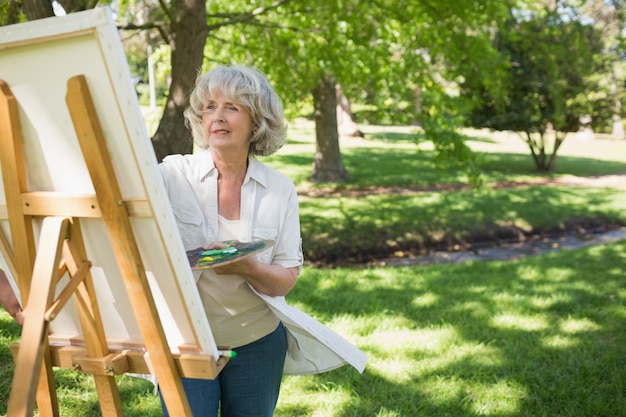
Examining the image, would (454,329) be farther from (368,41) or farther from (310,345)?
(368,41)

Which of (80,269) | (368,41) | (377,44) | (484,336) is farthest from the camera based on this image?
(377,44)

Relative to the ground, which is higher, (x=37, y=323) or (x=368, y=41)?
(x=368, y=41)

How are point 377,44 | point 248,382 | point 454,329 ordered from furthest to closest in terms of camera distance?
point 377,44 → point 454,329 → point 248,382

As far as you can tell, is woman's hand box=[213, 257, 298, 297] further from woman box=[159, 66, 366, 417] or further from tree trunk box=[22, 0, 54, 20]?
tree trunk box=[22, 0, 54, 20]

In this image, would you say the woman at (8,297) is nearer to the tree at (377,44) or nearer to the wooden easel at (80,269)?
the wooden easel at (80,269)

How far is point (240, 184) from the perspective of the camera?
207 centimetres

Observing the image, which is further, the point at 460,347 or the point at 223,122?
the point at 460,347

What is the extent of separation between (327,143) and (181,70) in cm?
787

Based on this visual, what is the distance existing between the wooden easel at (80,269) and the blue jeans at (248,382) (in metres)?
0.47

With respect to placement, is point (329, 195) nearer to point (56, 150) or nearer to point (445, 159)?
point (445, 159)

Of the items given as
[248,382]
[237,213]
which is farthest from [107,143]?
[248,382]

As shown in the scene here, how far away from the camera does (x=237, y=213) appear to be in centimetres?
203

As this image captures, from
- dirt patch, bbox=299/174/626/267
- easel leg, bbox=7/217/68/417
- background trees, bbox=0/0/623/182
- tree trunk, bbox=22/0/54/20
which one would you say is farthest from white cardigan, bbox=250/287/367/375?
dirt patch, bbox=299/174/626/267

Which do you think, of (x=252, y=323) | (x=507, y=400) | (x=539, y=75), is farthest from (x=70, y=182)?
(x=539, y=75)
